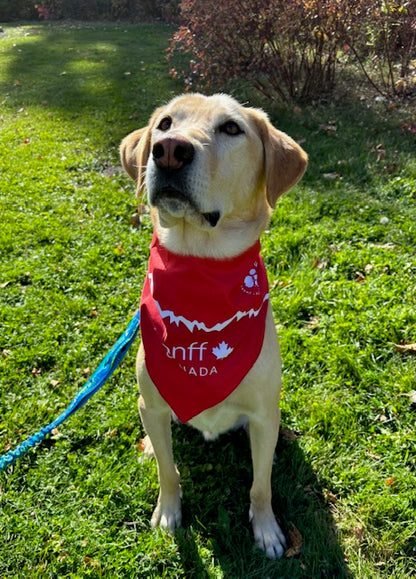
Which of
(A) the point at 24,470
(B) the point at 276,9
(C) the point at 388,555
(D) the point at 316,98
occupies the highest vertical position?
(B) the point at 276,9

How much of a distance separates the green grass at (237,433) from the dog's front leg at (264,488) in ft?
0.26

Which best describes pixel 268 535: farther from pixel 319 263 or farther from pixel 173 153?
pixel 319 263

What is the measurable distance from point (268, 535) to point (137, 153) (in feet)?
7.57

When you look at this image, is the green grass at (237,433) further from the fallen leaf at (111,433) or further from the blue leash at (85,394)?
the blue leash at (85,394)

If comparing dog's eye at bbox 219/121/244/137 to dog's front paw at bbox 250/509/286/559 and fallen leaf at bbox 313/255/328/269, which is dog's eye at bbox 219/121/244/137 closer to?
dog's front paw at bbox 250/509/286/559

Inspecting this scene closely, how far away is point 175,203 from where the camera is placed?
2092 millimetres

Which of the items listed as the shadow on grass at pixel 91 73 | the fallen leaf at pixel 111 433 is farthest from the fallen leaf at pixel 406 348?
the shadow on grass at pixel 91 73

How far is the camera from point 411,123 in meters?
6.90

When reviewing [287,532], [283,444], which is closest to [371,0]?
[283,444]

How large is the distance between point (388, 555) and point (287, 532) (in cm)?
53

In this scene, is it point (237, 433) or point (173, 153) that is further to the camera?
point (237, 433)

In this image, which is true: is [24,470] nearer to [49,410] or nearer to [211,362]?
[49,410]

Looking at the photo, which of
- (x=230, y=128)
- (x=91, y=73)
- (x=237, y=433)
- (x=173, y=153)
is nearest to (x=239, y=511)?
→ (x=237, y=433)

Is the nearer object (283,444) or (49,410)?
(283,444)
